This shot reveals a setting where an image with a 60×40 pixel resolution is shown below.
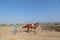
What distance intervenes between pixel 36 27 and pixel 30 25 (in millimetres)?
814

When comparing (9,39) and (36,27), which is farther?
(36,27)

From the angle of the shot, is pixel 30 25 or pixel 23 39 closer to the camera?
pixel 23 39

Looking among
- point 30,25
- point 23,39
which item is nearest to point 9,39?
→ point 23,39

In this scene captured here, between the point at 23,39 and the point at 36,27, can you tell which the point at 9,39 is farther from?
the point at 36,27

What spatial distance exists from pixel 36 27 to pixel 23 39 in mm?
7392

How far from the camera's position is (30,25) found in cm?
2042

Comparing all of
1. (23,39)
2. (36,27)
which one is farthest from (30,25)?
(23,39)

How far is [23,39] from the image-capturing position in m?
13.1

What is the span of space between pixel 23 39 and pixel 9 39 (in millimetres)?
1150

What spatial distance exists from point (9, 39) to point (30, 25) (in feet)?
25.5

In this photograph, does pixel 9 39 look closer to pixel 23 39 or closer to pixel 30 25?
pixel 23 39

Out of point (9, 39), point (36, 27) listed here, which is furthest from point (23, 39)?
point (36, 27)

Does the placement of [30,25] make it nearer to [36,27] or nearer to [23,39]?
[36,27]
